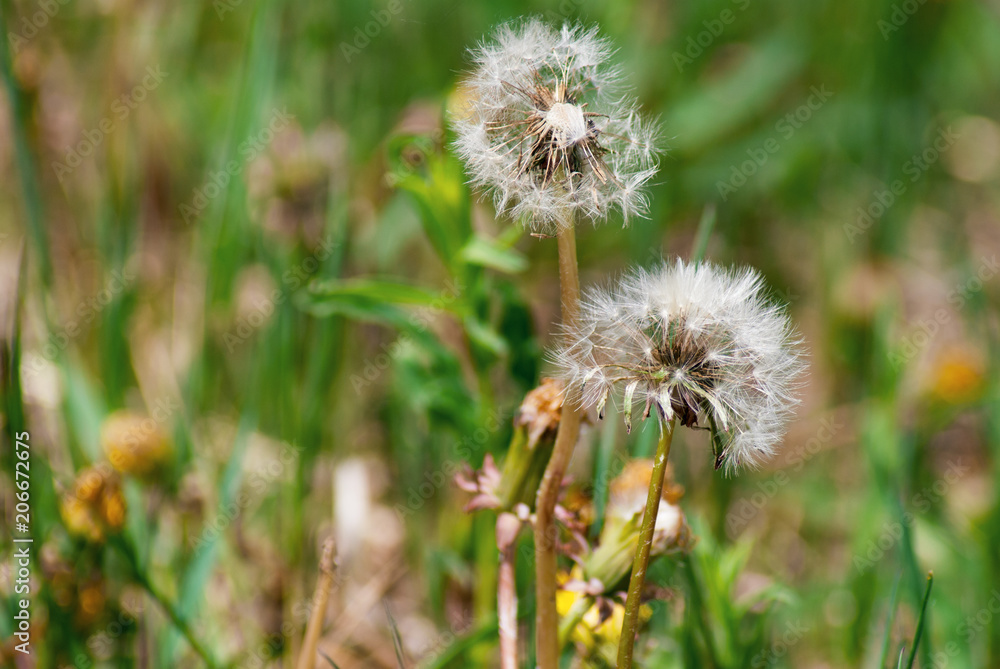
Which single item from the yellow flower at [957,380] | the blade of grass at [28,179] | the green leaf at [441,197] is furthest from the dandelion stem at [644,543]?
the yellow flower at [957,380]

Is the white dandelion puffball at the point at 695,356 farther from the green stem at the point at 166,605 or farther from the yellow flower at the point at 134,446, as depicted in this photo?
the yellow flower at the point at 134,446

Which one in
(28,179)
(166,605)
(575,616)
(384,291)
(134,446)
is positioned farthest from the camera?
(28,179)

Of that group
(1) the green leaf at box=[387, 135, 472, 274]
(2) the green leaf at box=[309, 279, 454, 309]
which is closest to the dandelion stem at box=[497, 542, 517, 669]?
(2) the green leaf at box=[309, 279, 454, 309]

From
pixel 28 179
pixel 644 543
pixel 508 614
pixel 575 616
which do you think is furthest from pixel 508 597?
pixel 28 179

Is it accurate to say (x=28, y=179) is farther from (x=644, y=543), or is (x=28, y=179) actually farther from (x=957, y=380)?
(x=957, y=380)

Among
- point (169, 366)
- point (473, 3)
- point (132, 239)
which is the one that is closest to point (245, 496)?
point (169, 366)

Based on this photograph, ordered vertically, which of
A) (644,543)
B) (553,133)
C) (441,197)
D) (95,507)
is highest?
(441,197)

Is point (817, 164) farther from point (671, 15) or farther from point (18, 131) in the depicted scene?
point (18, 131)
